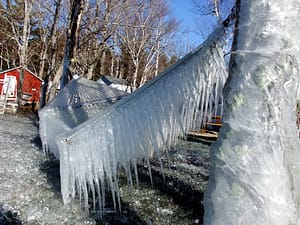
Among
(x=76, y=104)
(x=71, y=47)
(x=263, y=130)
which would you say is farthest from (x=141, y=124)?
(x=71, y=47)

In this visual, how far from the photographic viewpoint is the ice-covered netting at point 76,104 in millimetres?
4832

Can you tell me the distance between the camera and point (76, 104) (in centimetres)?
577

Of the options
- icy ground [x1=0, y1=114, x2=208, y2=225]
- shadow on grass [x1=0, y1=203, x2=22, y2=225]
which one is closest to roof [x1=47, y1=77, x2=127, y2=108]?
icy ground [x1=0, y1=114, x2=208, y2=225]

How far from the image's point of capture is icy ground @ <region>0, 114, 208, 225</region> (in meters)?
3.11

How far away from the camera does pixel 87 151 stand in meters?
1.70

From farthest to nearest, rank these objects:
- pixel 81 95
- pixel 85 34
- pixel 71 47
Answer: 1. pixel 85 34
2. pixel 71 47
3. pixel 81 95

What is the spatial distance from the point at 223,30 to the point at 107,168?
100cm

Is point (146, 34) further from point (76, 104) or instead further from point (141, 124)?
point (141, 124)

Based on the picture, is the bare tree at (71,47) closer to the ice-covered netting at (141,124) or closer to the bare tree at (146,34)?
the ice-covered netting at (141,124)

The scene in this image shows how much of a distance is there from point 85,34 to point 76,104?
10.8 metres

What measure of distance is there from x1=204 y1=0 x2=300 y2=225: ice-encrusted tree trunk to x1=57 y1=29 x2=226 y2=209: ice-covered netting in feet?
1.12

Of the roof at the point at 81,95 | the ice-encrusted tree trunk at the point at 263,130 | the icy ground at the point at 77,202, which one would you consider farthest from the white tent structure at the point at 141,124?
the roof at the point at 81,95

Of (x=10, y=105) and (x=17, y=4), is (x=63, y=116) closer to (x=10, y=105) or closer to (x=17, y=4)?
(x=10, y=105)

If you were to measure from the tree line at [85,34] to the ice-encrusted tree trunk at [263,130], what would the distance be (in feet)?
22.8
